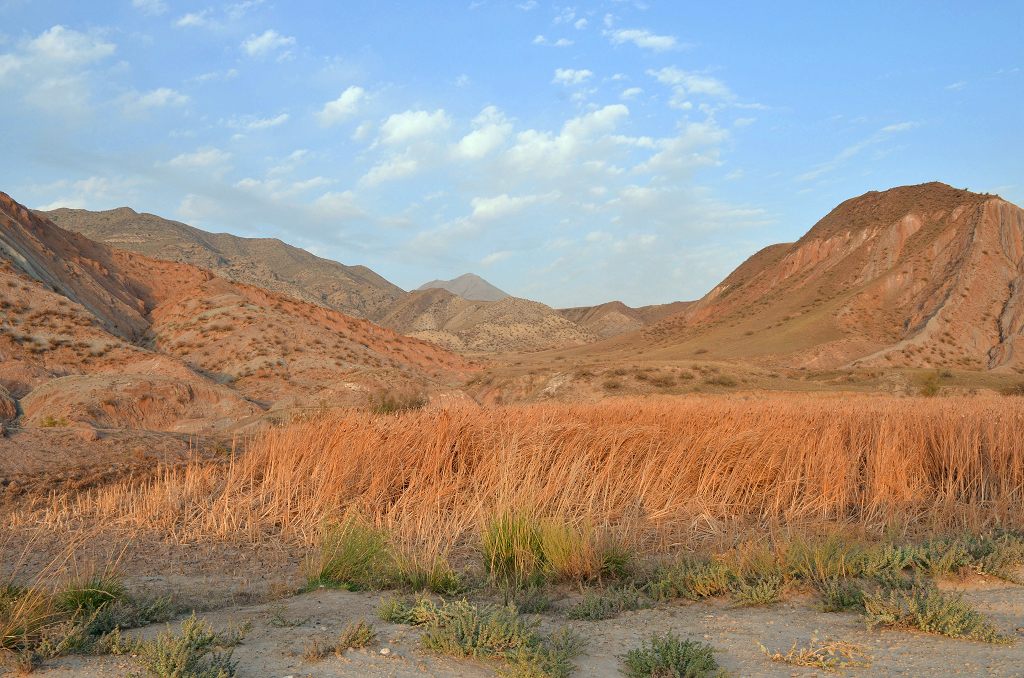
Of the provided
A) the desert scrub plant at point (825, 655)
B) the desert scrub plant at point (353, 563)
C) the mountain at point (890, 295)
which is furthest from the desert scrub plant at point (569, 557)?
the mountain at point (890, 295)

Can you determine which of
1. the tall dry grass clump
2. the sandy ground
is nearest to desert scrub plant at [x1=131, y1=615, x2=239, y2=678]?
the sandy ground

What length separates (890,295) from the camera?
54031 millimetres

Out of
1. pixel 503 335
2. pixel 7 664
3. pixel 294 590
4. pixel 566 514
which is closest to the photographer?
pixel 7 664

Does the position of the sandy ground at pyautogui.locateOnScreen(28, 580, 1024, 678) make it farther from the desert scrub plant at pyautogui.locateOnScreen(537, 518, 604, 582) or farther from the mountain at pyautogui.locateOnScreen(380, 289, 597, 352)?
the mountain at pyautogui.locateOnScreen(380, 289, 597, 352)

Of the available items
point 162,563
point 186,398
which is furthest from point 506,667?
point 186,398

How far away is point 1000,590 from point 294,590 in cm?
444

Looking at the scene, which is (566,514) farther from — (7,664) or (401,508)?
(7,664)

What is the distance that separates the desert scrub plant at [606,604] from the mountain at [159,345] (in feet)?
44.3

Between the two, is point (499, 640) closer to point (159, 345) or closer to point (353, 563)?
point (353, 563)

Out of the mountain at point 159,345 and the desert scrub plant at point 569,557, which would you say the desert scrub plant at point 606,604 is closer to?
the desert scrub plant at point 569,557

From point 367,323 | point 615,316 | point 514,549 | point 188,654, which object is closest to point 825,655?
point 514,549

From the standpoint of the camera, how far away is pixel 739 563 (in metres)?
4.78

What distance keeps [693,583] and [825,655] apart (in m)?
1.21

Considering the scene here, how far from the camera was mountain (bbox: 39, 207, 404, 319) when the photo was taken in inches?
3184
